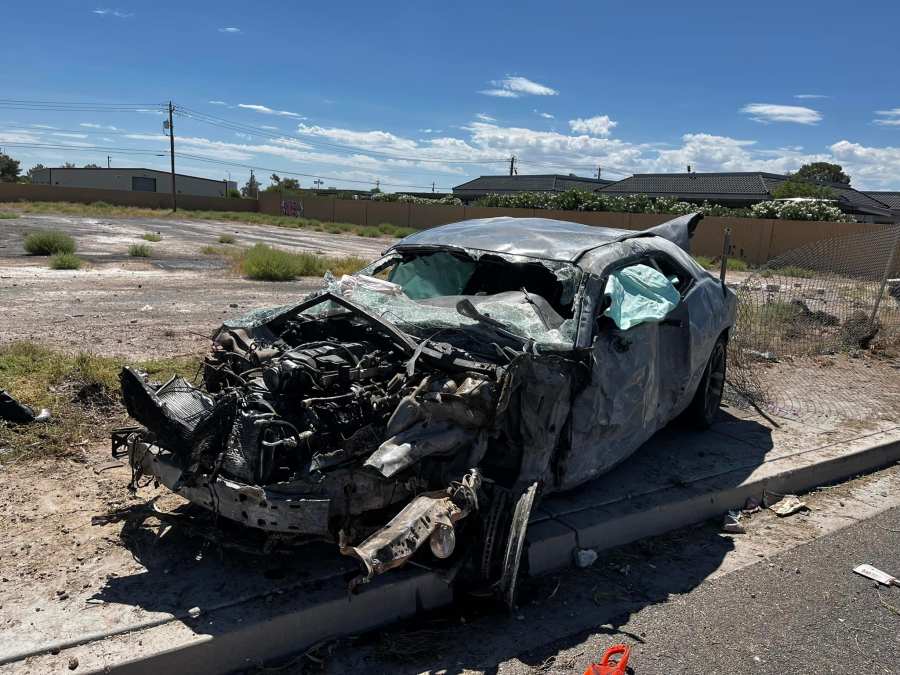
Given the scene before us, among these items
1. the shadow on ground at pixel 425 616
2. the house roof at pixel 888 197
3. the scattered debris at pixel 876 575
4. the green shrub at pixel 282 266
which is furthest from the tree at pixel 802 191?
the shadow on ground at pixel 425 616

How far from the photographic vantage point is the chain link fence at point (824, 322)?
8602mm

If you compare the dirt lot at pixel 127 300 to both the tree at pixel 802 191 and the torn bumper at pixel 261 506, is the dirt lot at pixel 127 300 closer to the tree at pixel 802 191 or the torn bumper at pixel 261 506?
the torn bumper at pixel 261 506

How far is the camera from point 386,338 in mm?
4309

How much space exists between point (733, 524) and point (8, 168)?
111 meters

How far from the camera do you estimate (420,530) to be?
3.19 metres

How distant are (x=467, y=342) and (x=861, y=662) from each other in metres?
2.48

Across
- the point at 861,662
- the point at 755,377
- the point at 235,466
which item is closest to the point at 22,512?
the point at 235,466

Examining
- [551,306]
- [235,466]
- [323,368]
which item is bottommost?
[235,466]

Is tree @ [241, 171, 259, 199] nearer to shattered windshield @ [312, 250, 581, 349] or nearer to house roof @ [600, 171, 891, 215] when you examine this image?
house roof @ [600, 171, 891, 215]

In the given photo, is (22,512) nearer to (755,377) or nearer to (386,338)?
(386,338)

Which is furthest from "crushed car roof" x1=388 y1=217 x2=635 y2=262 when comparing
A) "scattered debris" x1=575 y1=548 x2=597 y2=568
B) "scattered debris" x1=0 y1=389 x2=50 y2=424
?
"scattered debris" x1=0 y1=389 x2=50 y2=424

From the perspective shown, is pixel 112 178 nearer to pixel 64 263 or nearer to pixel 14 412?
pixel 64 263

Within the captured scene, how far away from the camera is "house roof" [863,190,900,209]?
5178cm

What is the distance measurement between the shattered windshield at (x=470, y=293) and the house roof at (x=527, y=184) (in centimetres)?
5866
